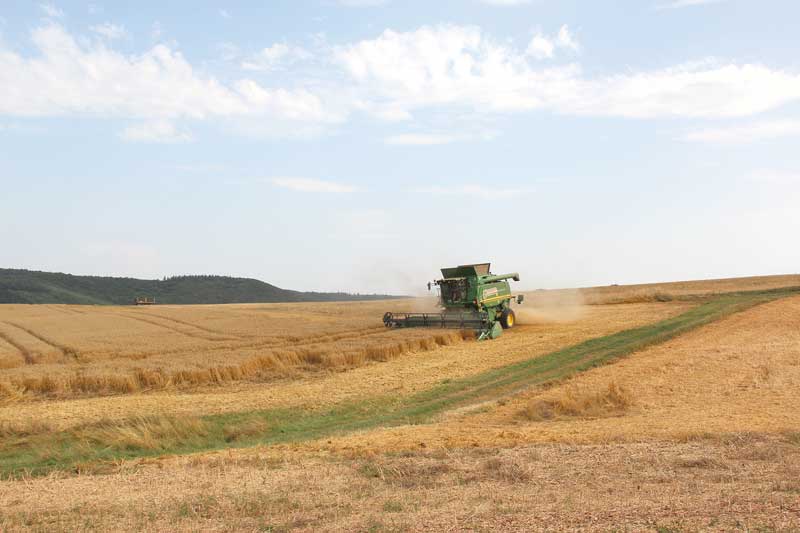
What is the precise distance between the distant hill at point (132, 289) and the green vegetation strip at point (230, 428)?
9698 cm

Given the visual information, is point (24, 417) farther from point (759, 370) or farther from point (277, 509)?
point (759, 370)

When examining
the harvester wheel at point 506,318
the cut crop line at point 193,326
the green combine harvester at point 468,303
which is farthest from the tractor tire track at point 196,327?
the harvester wheel at point 506,318

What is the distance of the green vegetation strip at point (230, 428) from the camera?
45.3 feet

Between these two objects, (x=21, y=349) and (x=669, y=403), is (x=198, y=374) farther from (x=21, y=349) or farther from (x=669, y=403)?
(x=669, y=403)

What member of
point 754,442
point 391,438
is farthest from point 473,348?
point 754,442

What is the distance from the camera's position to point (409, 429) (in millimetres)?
14695

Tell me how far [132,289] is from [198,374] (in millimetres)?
118499

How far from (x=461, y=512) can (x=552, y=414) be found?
8.85 meters

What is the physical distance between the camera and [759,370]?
62.7 ft

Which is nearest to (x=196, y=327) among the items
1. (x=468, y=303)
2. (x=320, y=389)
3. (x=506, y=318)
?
(x=468, y=303)

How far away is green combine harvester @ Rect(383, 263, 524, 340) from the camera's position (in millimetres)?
34844

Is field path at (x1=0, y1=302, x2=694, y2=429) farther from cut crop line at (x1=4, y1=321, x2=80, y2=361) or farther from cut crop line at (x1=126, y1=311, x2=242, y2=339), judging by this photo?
cut crop line at (x1=126, y1=311, x2=242, y2=339)

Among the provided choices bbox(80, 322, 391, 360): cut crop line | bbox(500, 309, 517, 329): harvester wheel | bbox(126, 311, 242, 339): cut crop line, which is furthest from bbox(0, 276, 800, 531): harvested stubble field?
bbox(500, 309, 517, 329): harvester wheel

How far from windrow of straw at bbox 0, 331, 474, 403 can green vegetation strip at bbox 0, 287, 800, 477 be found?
5.51 m
